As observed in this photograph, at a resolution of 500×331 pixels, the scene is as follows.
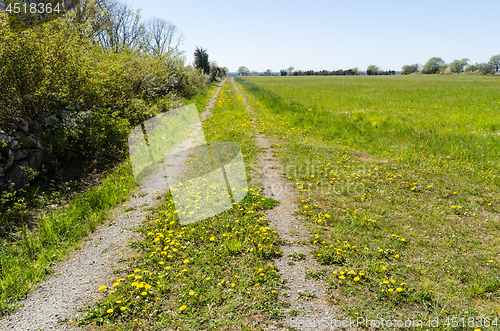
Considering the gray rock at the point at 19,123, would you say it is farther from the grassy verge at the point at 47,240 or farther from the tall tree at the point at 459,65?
the tall tree at the point at 459,65

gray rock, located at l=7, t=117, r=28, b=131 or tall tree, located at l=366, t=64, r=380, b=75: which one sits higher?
tall tree, located at l=366, t=64, r=380, b=75

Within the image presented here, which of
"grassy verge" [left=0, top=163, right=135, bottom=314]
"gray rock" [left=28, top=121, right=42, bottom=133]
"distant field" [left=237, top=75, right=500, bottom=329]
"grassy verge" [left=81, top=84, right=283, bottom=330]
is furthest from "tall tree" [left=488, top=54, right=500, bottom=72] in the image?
"gray rock" [left=28, top=121, right=42, bottom=133]

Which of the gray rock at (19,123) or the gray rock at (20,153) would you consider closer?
the gray rock at (20,153)

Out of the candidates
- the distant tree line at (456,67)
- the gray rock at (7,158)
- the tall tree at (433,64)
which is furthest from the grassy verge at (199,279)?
the tall tree at (433,64)

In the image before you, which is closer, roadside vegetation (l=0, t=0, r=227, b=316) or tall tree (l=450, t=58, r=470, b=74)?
roadside vegetation (l=0, t=0, r=227, b=316)

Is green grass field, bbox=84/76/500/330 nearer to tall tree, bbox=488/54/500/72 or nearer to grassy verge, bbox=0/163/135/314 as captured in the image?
grassy verge, bbox=0/163/135/314

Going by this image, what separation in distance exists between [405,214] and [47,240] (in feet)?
24.8

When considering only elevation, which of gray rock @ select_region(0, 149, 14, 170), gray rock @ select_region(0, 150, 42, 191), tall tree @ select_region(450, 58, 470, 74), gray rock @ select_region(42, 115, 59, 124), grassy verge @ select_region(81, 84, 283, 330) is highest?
tall tree @ select_region(450, 58, 470, 74)

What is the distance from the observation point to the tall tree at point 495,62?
98.9 metres

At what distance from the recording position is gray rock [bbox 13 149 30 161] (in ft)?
22.2

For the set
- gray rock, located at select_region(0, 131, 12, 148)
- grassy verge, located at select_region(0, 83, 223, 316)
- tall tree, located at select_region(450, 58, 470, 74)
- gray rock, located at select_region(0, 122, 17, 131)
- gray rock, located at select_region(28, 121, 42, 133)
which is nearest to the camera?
grassy verge, located at select_region(0, 83, 223, 316)

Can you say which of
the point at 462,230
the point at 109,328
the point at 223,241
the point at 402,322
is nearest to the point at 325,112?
the point at 462,230

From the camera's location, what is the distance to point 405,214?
6.13 meters

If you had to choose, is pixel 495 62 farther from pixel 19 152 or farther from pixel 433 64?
pixel 19 152
